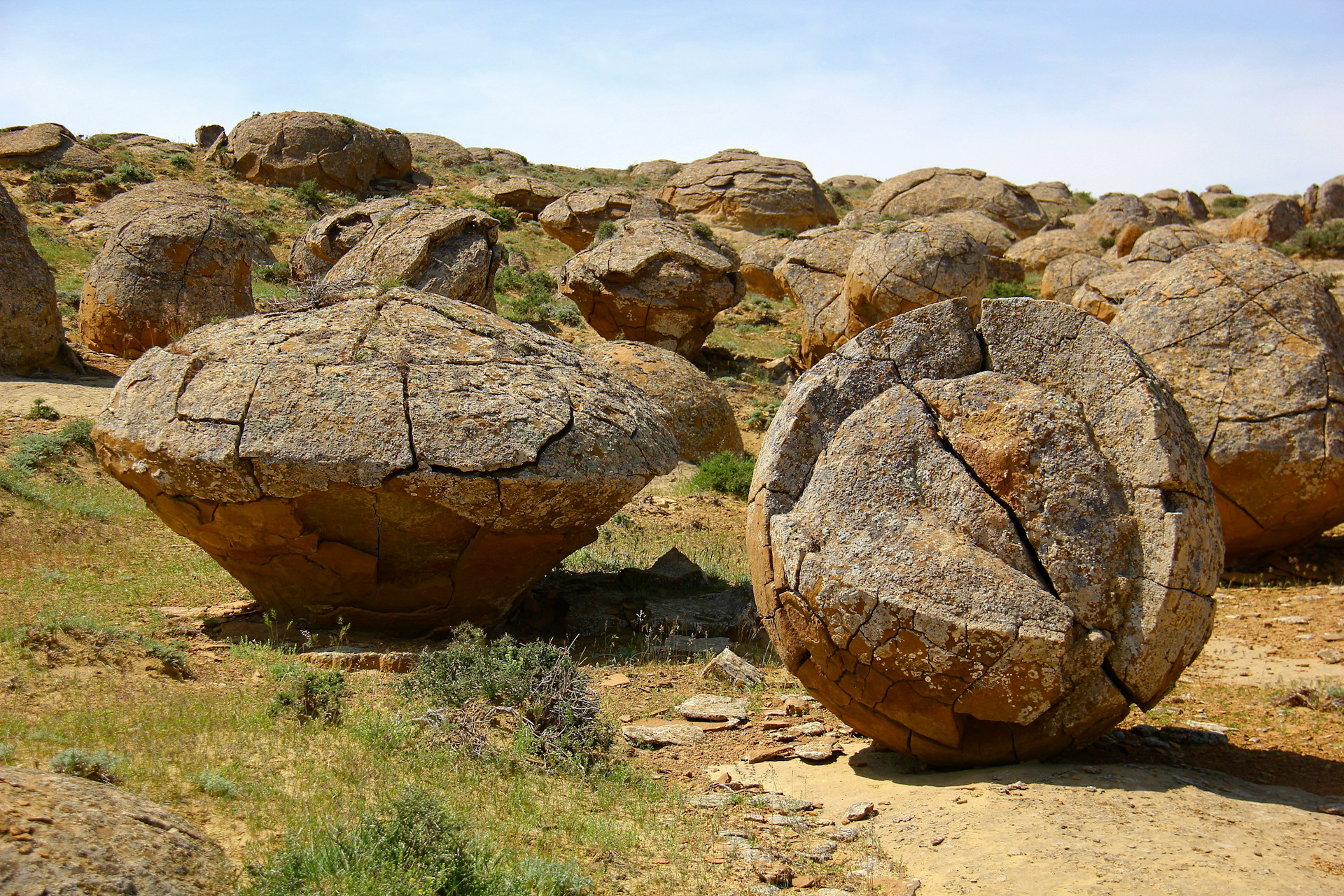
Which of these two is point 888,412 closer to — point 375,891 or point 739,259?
point 375,891

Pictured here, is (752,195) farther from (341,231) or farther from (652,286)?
(341,231)

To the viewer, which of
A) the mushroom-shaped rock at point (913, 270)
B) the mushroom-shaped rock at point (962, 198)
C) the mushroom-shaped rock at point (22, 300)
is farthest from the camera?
the mushroom-shaped rock at point (962, 198)

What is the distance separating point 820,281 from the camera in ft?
57.2

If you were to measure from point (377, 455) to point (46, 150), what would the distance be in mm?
25539

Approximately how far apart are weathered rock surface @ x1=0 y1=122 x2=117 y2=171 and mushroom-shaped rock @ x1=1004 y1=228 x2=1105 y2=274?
79.2ft

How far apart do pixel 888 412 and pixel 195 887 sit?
3.09 m

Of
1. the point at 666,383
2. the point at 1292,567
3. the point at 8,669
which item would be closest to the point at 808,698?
the point at 8,669

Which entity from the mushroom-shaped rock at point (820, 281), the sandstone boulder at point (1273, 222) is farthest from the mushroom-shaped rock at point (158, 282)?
the sandstone boulder at point (1273, 222)

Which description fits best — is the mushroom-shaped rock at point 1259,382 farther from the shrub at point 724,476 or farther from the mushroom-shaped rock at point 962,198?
the mushroom-shaped rock at point 962,198

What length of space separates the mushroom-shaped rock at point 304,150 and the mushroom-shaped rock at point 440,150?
639cm

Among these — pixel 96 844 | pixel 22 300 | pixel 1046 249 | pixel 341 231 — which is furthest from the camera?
pixel 1046 249

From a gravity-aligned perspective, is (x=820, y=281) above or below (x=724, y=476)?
above

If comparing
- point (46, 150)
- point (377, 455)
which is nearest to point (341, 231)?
point (377, 455)

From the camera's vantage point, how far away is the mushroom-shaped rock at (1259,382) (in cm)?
722
